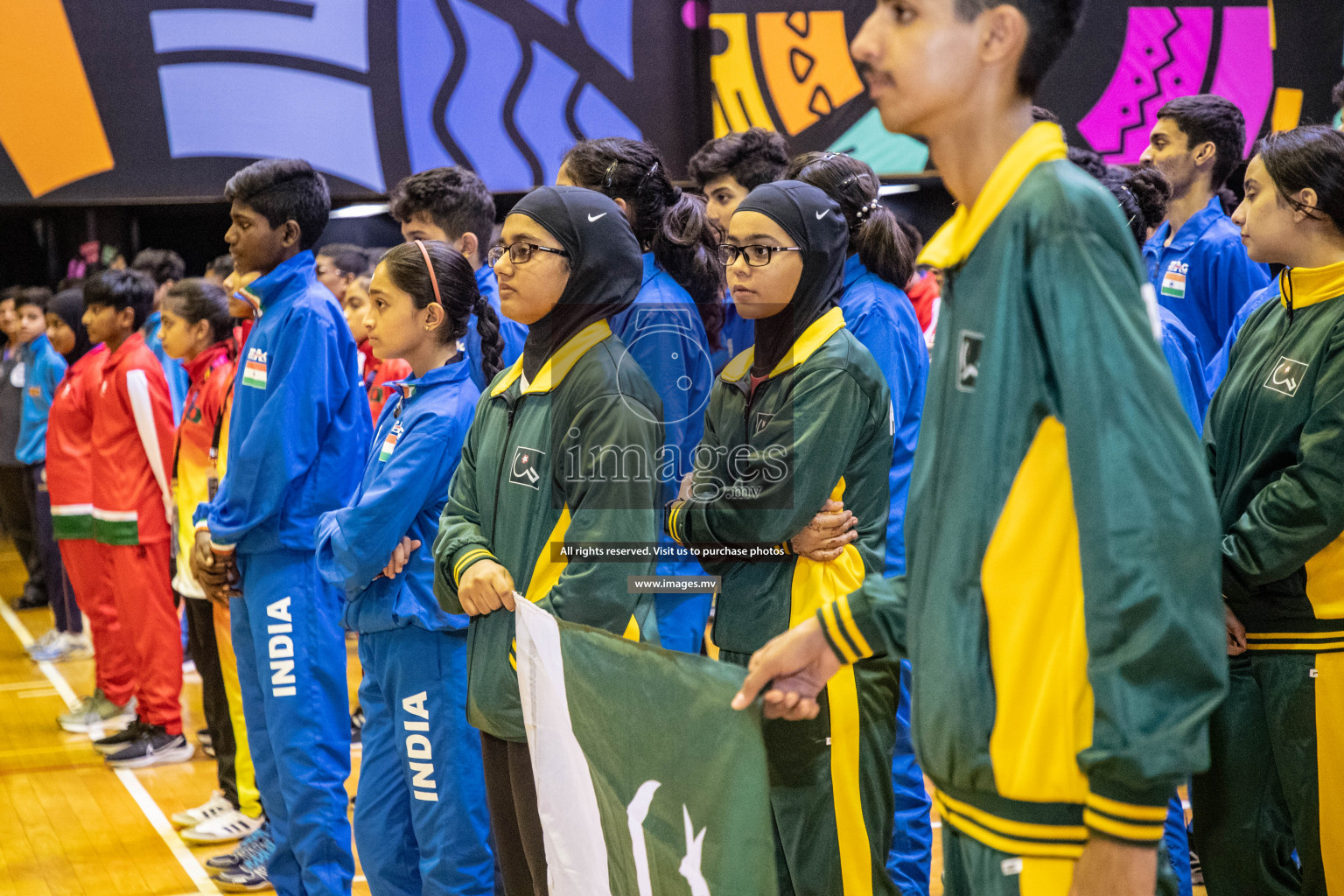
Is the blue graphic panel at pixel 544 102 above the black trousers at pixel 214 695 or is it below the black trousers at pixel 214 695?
above

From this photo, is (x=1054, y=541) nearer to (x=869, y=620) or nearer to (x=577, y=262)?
(x=869, y=620)

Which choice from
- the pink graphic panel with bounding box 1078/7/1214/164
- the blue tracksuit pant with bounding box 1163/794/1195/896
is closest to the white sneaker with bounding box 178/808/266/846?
the blue tracksuit pant with bounding box 1163/794/1195/896

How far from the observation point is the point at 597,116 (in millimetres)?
6594

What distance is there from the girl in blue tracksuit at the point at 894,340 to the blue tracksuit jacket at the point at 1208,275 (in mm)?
1522

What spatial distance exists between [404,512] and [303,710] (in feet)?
2.64

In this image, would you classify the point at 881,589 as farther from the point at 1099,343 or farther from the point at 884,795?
the point at 884,795

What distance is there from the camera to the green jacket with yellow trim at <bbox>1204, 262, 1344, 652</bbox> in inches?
86.5

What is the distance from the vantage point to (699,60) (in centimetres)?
672

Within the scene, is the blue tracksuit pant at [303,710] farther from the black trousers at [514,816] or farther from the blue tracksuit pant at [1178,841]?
the blue tracksuit pant at [1178,841]

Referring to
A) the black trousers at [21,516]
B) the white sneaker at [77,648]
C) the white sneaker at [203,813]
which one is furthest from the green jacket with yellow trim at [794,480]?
the black trousers at [21,516]

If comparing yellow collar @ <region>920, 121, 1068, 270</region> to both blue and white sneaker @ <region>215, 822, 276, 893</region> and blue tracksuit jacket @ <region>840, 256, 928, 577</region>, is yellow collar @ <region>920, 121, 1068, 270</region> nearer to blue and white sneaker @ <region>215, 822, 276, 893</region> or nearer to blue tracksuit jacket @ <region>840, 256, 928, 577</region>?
blue tracksuit jacket @ <region>840, 256, 928, 577</region>

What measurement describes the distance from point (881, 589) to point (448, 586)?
1.20 meters

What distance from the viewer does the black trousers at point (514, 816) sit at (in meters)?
2.35

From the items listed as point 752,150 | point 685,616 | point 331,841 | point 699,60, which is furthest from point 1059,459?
point 699,60
